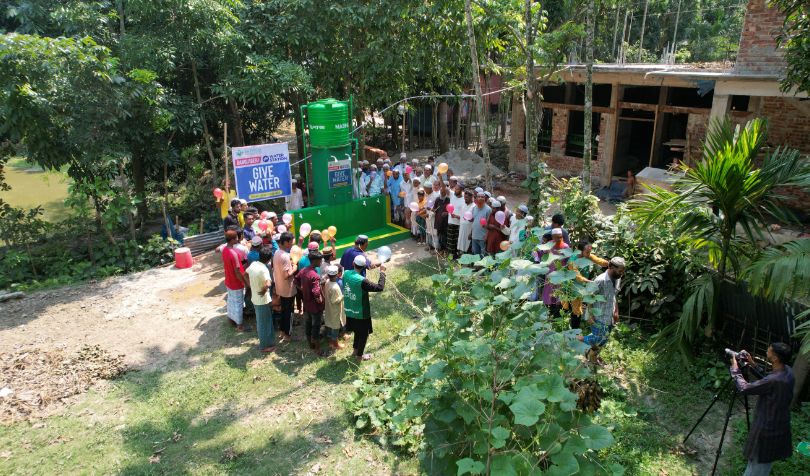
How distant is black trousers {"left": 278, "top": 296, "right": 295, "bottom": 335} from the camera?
7312mm

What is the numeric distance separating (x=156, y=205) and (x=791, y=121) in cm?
1475

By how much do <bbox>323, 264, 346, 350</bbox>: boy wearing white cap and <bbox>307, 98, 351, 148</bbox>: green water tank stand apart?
3.80 meters

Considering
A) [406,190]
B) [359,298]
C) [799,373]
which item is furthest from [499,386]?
[406,190]

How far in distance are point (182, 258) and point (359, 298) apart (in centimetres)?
485

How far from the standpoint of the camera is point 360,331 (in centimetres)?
684

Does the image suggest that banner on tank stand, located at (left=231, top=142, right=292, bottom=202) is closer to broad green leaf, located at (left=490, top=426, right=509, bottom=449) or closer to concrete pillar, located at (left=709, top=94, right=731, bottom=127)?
broad green leaf, located at (left=490, top=426, right=509, bottom=449)

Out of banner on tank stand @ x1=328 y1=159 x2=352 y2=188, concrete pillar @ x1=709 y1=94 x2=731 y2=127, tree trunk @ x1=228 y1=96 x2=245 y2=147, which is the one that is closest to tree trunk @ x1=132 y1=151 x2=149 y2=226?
tree trunk @ x1=228 y1=96 x2=245 y2=147

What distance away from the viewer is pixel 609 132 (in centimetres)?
1455

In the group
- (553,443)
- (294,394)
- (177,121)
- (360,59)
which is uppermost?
(360,59)

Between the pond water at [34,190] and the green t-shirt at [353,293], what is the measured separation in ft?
43.1

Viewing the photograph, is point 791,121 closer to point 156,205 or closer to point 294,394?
point 294,394

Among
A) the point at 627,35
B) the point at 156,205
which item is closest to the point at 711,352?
the point at 156,205

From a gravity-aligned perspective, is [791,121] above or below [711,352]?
above

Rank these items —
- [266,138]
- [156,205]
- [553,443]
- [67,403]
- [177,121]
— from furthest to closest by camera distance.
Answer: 1. [266,138]
2. [156,205]
3. [177,121]
4. [67,403]
5. [553,443]
